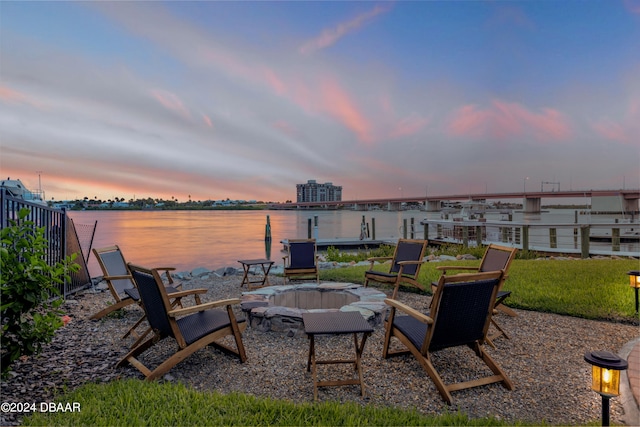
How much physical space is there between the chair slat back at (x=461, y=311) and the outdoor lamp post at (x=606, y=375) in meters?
0.75

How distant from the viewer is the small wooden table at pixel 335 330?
250 cm

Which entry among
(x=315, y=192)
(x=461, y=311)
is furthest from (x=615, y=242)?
(x=315, y=192)

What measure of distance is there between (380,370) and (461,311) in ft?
2.71

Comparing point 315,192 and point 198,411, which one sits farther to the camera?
point 315,192

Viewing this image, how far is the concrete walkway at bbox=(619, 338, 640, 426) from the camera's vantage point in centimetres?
213

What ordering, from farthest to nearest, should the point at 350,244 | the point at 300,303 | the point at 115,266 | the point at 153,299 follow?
1. the point at 350,244
2. the point at 300,303
3. the point at 115,266
4. the point at 153,299

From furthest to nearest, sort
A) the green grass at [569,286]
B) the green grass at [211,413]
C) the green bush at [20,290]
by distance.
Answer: the green grass at [569,286] → the green bush at [20,290] → the green grass at [211,413]

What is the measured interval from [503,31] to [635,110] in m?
2.78

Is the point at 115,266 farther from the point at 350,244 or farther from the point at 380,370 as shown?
the point at 350,244

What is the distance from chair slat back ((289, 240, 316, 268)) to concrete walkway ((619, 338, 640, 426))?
4.21 m

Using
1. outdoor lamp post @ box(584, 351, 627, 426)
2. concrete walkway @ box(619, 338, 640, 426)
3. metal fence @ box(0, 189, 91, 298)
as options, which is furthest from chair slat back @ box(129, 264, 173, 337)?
concrete walkway @ box(619, 338, 640, 426)

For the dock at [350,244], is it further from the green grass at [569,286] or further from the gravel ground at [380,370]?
the gravel ground at [380,370]

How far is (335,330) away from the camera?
2.55 m

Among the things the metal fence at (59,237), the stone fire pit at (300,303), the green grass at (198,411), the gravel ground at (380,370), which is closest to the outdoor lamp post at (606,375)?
the gravel ground at (380,370)
